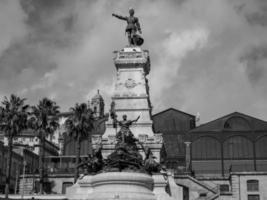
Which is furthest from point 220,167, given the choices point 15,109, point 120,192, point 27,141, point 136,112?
point 27,141

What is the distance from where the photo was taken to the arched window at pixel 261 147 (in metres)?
76.4

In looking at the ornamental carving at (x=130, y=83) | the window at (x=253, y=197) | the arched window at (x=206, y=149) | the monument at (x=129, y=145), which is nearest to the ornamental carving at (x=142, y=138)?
the monument at (x=129, y=145)

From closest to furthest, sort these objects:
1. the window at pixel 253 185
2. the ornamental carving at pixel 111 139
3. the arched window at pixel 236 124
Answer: the ornamental carving at pixel 111 139 < the window at pixel 253 185 < the arched window at pixel 236 124

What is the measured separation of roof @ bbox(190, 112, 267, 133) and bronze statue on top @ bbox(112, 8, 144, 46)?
85.6ft

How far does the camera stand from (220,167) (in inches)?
2990

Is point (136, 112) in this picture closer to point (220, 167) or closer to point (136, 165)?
point (136, 165)

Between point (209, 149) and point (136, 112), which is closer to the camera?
point (136, 112)

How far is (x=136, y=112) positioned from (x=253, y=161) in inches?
1212

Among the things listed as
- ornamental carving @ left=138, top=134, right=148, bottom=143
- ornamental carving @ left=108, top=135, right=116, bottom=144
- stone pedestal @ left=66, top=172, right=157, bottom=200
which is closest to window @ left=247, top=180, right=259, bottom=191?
ornamental carving @ left=138, top=134, right=148, bottom=143

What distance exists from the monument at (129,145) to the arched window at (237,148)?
26.7 metres

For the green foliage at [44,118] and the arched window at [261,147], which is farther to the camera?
the arched window at [261,147]

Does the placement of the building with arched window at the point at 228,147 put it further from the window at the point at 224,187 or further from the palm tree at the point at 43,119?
the palm tree at the point at 43,119

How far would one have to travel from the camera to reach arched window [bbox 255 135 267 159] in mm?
76438

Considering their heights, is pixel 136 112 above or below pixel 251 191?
above
